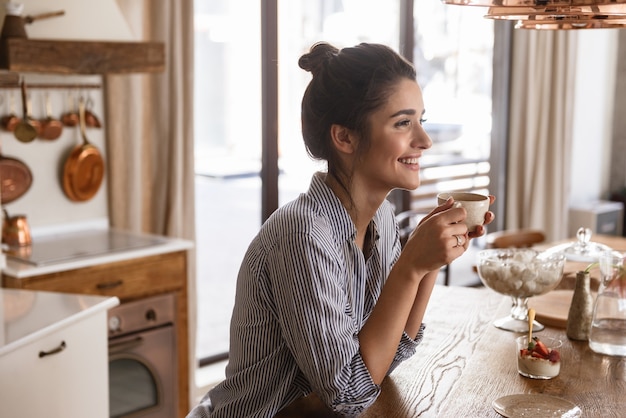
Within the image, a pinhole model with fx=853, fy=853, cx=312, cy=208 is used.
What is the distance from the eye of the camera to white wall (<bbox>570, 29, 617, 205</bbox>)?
6.18 metres

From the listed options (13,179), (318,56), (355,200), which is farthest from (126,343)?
(318,56)

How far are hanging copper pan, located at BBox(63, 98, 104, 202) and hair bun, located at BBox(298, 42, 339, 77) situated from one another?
1.87 m

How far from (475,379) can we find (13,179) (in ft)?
7.01

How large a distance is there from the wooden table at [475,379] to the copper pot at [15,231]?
1698 mm

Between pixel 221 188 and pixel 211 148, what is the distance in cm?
170

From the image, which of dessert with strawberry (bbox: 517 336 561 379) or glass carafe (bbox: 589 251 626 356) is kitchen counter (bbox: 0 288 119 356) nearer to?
dessert with strawberry (bbox: 517 336 561 379)

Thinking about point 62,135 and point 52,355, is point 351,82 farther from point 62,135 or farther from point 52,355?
point 62,135

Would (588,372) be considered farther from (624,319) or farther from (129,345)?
(129,345)

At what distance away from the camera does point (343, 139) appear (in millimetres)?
1741

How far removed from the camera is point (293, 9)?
14.7 ft

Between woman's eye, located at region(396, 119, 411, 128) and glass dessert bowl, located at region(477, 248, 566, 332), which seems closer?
woman's eye, located at region(396, 119, 411, 128)

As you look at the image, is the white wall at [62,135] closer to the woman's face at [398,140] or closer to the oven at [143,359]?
the oven at [143,359]

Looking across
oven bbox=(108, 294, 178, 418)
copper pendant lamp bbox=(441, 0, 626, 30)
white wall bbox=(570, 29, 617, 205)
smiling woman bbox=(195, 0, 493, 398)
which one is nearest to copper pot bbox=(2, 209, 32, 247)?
oven bbox=(108, 294, 178, 418)

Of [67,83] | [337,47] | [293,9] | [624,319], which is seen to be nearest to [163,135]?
[67,83]
